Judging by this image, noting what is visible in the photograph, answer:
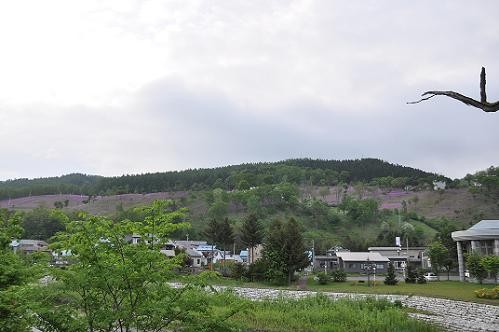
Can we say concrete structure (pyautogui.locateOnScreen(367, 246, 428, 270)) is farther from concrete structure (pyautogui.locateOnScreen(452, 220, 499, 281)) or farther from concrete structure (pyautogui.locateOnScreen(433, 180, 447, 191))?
concrete structure (pyautogui.locateOnScreen(433, 180, 447, 191))

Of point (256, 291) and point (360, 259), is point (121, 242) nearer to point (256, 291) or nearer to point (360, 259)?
point (256, 291)

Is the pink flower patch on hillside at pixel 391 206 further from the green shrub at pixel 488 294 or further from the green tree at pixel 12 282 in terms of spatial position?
the green tree at pixel 12 282

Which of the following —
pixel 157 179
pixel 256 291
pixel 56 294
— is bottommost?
pixel 256 291

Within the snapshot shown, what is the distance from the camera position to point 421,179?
105m

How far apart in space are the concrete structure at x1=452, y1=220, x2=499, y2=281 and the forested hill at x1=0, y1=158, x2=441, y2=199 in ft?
196

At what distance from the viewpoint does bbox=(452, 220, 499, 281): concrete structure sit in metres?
34.0

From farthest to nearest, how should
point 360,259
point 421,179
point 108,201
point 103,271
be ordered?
1. point 421,179
2. point 108,201
3. point 360,259
4. point 103,271

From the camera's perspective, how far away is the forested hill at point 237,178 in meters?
100

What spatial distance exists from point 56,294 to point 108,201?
89834mm

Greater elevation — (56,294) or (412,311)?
(56,294)

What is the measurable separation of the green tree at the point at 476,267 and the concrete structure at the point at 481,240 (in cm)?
242

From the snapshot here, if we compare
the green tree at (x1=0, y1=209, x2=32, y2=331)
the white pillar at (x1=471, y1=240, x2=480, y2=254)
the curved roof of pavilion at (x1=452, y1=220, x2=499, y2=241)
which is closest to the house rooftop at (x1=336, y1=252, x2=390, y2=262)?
the curved roof of pavilion at (x1=452, y1=220, x2=499, y2=241)

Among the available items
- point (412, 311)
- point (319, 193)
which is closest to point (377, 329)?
point (412, 311)

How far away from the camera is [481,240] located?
1374 inches
